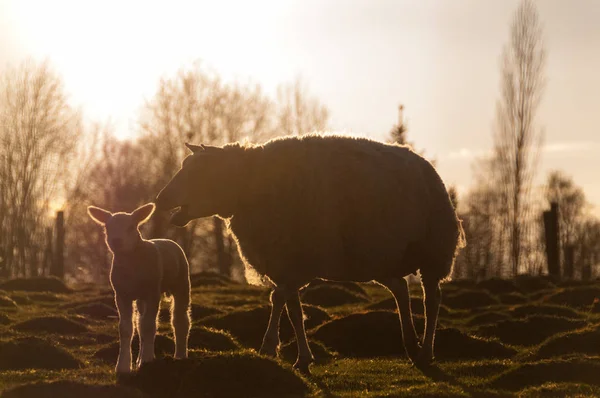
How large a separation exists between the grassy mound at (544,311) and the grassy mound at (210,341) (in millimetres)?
7734

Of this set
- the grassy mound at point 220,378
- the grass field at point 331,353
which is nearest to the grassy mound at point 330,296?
the grass field at point 331,353

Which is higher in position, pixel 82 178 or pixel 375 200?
pixel 82 178

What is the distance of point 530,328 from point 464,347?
3.07 metres

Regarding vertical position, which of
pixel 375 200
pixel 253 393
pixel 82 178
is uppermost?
pixel 82 178

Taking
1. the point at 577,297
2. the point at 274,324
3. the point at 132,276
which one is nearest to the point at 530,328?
the point at 577,297

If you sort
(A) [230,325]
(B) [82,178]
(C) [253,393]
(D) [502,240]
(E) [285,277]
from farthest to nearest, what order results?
(D) [502,240]
(B) [82,178]
(A) [230,325]
(E) [285,277]
(C) [253,393]

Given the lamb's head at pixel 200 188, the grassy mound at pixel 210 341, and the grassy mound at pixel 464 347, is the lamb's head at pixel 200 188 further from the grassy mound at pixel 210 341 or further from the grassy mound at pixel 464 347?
the grassy mound at pixel 464 347

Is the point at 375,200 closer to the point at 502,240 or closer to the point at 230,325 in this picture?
the point at 230,325

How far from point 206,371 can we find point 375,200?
3673mm

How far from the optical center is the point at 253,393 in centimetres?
973

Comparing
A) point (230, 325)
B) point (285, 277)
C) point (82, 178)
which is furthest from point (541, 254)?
point (285, 277)

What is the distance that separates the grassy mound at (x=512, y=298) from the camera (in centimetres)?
2422

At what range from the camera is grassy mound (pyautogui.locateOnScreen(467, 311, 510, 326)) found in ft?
62.9

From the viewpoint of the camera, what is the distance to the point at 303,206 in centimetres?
1174
